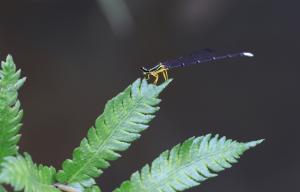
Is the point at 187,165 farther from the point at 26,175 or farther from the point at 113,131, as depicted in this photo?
the point at 26,175

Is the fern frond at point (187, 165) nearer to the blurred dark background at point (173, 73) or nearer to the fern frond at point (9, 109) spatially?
the fern frond at point (9, 109)

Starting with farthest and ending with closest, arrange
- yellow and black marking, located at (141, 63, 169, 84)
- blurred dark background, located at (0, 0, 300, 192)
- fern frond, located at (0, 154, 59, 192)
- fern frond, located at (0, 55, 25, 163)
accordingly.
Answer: blurred dark background, located at (0, 0, 300, 192)
yellow and black marking, located at (141, 63, 169, 84)
fern frond, located at (0, 55, 25, 163)
fern frond, located at (0, 154, 59, 192)

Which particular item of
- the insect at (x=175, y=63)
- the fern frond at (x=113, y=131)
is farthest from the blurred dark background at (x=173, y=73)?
the fern frond at (x=113, y=131)

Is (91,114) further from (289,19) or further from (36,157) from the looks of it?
(289,19)

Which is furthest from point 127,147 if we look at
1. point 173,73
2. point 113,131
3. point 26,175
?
point 173,73

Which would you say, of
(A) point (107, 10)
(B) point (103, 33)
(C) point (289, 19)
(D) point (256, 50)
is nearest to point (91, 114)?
(B) point (103, 33)

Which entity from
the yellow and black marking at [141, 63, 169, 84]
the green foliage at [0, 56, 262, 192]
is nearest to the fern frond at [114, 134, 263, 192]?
the green foliage at [0, 56, 262, 192]

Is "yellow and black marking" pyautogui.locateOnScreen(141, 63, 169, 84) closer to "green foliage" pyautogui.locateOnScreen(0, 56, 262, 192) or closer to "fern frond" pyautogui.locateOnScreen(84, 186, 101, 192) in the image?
"green foliage" pyautogui.locateOnScreen(0, 56, 262, 192)
